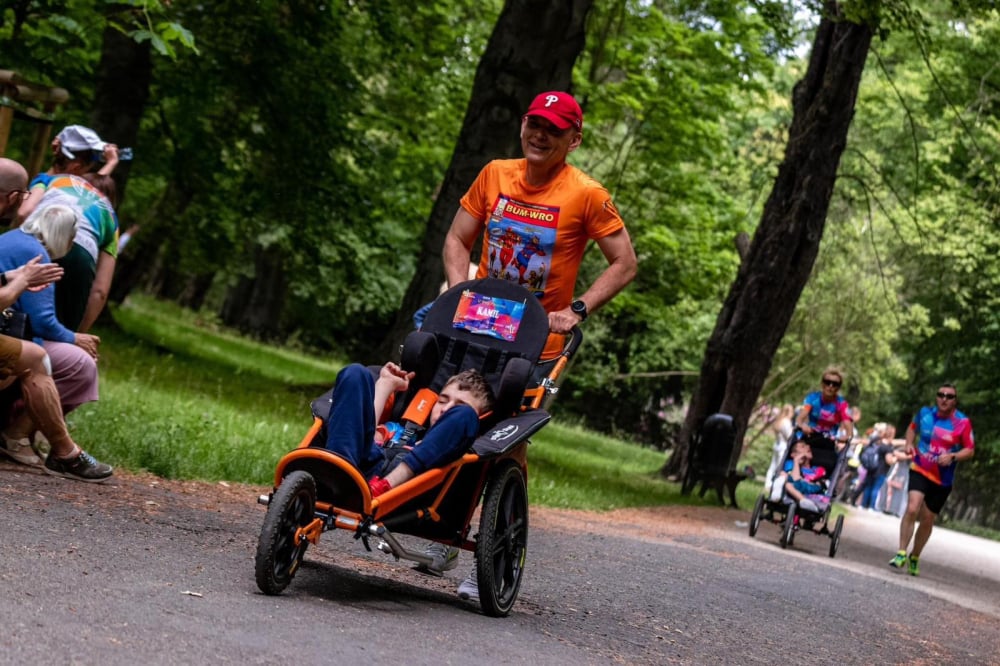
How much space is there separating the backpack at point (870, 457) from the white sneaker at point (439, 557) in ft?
96.4

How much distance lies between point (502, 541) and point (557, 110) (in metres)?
2.07

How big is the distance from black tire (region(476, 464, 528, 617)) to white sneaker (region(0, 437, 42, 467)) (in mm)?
3132

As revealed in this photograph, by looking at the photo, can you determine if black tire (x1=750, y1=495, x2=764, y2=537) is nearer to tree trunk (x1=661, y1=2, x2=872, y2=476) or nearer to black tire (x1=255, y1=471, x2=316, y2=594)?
tree trunk (x1=661, y1=2, x2=872, y2=476)

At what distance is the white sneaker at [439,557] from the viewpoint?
7.32 metres

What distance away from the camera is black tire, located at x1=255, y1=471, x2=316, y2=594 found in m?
5.74

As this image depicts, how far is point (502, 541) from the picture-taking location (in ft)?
22.7

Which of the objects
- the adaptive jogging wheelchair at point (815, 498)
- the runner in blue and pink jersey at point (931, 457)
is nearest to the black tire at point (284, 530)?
the adaptive jogging wheelchair at point (815, 498)

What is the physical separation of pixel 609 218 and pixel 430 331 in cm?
108

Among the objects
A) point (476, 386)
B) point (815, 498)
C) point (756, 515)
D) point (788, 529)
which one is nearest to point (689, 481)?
point (756, 515)

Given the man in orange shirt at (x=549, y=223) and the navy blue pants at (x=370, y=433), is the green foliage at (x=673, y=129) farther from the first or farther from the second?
the navy blue pants at (x=370, y=433)

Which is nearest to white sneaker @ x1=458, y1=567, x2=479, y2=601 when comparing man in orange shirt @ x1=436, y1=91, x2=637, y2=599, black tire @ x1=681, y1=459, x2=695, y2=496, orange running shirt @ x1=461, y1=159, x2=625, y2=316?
man in orange shirt @ x1=436, y1=91, x2=637, y2=599

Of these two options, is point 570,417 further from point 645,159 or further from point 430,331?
point 430,331

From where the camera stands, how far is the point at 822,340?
1463 inches

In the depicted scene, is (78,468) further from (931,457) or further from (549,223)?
(931,457)
